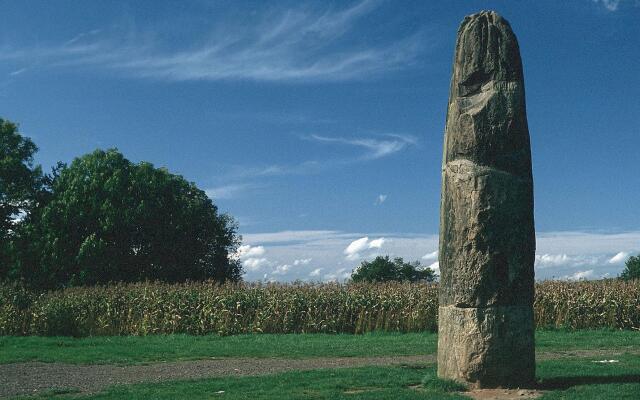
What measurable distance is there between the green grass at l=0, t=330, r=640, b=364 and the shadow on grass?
5924 millimetres

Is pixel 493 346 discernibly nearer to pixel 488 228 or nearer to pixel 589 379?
pixel 488 228

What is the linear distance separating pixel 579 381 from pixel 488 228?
317 cm

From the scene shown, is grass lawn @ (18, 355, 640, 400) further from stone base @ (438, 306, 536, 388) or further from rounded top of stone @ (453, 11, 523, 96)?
rounded top of stone @ (453, 11, 523, 96)

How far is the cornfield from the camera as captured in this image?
25.2 m

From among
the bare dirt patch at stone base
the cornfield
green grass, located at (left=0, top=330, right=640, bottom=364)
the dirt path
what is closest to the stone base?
the bare dirt patch at stone base

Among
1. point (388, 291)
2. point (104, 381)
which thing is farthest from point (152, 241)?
point (104, 381)

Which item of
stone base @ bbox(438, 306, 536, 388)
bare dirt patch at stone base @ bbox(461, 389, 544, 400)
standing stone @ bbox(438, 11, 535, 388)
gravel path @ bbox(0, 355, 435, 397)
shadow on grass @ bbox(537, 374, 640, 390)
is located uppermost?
standing stone @ bbox(438, 11, 535, 388)

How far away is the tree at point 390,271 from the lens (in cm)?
5928

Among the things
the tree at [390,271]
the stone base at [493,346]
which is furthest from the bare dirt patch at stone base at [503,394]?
the tree at [390,271]

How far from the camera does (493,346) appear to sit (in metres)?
10.7

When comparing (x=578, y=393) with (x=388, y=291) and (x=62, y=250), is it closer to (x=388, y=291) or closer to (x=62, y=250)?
(x=388, y=291)

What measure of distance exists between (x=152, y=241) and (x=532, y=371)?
36.0 metres

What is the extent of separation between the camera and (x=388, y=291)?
1027 inches

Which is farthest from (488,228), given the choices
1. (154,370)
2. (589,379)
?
(154,370)
